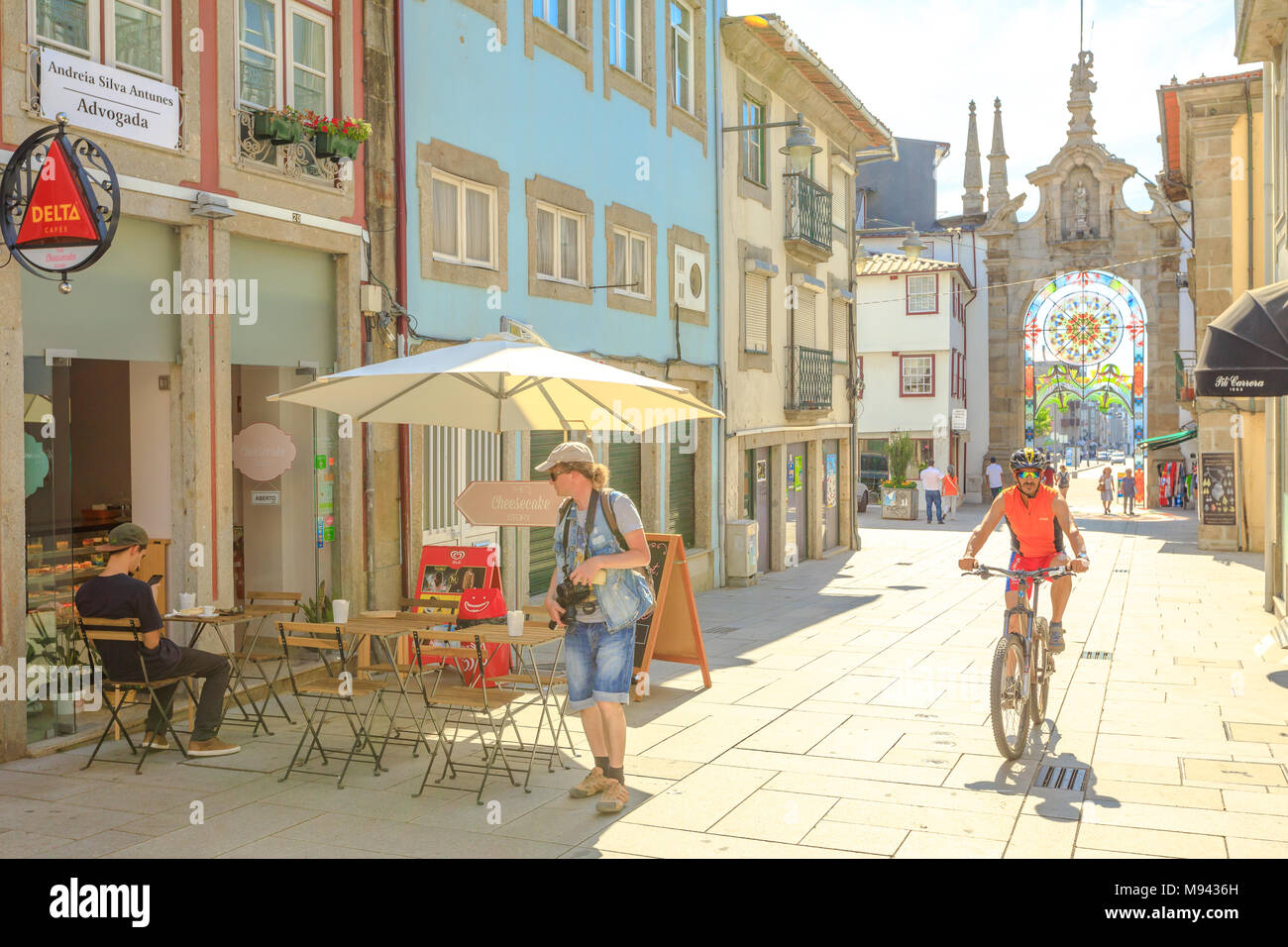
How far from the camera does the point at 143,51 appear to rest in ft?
27.7

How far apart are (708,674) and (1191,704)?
3.67 metres

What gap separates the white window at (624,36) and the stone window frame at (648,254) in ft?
5.95

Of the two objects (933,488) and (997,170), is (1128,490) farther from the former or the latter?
(997,170)

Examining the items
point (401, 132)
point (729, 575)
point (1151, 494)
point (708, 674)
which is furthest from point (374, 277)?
point (1151, 494)

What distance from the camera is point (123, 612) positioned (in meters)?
7.04

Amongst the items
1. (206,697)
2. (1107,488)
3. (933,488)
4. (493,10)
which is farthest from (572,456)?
(1107,488)

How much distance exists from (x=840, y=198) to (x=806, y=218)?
4.40 metres

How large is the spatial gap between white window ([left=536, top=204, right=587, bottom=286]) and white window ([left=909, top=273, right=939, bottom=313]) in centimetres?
2881

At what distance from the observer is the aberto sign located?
23.3ft

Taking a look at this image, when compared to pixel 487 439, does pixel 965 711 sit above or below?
below

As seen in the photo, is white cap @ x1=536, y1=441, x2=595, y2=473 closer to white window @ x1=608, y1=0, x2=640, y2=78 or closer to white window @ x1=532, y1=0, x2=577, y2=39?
white window @ x1=532, y1=0, x2=577, y2=39

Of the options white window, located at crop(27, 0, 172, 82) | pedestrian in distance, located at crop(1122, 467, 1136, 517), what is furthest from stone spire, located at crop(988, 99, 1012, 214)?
white window, located at crop(27, 0, 172, 82)

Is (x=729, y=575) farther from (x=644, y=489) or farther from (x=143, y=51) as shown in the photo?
(x=143, y=51)

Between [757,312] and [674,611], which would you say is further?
[757,312]
